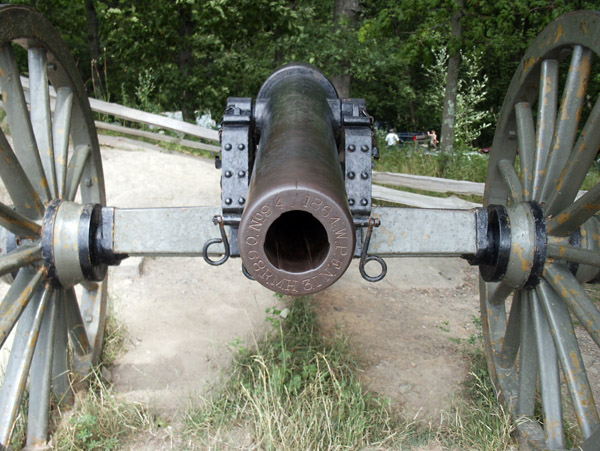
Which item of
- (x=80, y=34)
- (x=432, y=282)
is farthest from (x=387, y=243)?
(x=80, y=34)

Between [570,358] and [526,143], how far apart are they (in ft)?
3.45

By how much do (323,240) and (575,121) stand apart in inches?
48.3

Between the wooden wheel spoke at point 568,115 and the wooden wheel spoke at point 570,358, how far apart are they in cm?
46

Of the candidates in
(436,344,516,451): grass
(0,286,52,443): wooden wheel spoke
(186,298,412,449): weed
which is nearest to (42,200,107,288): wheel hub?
(0,286,52,443): wooden wheel spoke

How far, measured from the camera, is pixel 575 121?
243 centimetres

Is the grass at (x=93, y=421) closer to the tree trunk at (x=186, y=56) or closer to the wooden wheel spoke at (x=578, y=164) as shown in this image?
the wooden wheel spoke at (x=578, y=164)

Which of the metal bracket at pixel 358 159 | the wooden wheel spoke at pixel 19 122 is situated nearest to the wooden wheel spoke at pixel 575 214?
the metal bracket at pixel 358 159

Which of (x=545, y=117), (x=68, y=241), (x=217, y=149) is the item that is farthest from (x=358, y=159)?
(x=217, y=149)

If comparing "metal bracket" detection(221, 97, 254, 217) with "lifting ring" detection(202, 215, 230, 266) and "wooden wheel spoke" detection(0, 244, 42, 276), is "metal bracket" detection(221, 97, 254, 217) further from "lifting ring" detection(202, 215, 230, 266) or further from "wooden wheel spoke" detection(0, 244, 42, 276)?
"wooden wheel spoke" detection(0, 244, 42, 276)

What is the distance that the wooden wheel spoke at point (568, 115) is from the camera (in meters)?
2.31

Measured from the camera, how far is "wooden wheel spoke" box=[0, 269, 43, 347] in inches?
86.2

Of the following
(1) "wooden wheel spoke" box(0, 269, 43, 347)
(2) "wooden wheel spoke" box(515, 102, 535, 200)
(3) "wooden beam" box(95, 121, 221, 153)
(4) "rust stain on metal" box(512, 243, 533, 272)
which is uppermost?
(3) "wooden beam" box(95, 121, 221, 153)

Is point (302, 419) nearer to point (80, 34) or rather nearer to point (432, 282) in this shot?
point (432, 282)

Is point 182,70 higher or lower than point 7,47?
higher
